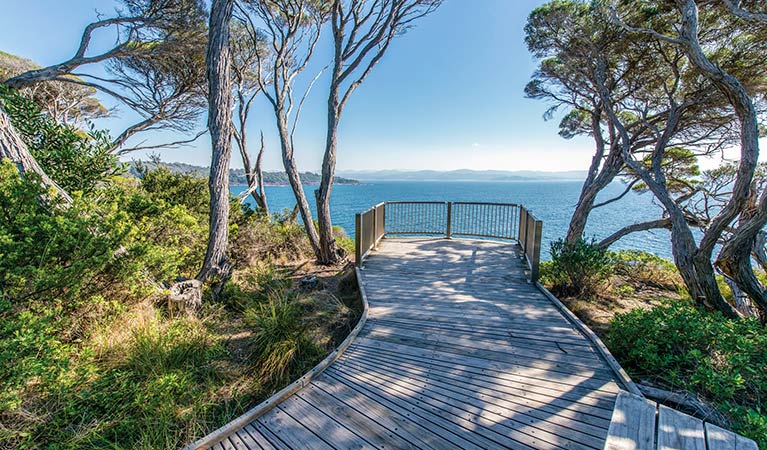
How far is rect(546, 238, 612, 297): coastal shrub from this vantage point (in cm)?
476

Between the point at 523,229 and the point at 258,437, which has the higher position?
the point at 523,229

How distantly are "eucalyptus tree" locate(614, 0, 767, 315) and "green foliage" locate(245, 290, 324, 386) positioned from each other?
6.13m

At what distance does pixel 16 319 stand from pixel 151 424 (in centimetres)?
125

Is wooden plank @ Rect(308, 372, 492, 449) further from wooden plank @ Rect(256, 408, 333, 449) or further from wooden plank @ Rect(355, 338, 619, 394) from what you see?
wooden plank @ Rect(355, 338, 619, 394)

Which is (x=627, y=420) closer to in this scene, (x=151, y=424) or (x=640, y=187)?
(x=151, y=424)

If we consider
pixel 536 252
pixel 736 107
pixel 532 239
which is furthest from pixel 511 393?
pixel 736 107

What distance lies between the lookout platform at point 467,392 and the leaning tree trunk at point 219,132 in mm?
2396

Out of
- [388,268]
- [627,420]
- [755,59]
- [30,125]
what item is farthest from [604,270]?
[30,125]

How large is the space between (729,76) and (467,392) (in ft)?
19.2

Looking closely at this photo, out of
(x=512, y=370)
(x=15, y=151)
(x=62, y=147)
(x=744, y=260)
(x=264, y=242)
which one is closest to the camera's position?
(x=512, y=370)

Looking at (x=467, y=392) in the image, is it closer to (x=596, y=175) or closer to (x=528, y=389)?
(x=528, y=389)

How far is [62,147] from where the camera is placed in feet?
12.6

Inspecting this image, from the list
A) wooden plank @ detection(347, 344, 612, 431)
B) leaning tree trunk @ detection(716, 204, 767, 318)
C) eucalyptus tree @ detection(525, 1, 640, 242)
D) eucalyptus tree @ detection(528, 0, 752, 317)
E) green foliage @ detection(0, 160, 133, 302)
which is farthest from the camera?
eucalyptus tree @ detection(525, 1, 640, 242)

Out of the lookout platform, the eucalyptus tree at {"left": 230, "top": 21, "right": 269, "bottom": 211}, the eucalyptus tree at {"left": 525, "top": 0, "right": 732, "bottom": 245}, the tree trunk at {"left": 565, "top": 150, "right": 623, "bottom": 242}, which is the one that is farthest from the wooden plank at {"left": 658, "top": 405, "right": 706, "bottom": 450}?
the eucalyptus tree at {"left": 230, "top": 21, "right": 269, "bottom": 211}
